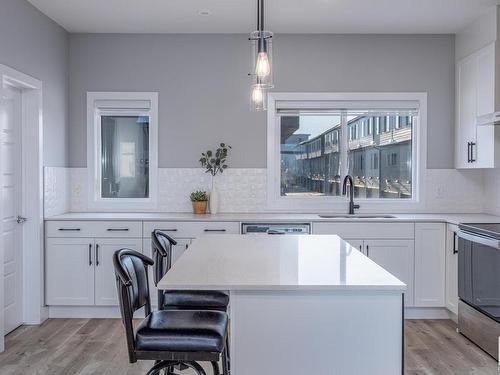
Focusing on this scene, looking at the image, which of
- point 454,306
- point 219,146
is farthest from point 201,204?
point 454,306

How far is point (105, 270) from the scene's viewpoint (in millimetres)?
4422

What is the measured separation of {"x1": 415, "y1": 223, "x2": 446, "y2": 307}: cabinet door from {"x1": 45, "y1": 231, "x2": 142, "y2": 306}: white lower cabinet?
8.90 feet

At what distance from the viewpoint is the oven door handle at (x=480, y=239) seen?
11.1 ft

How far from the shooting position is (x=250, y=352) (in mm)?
1969

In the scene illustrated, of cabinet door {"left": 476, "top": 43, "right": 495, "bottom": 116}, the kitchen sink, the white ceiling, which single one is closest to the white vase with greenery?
the kitchen sink

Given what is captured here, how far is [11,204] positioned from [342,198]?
10.6 feet

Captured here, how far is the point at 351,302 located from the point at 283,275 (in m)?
0.31

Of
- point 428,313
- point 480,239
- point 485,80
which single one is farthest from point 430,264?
point 485,80

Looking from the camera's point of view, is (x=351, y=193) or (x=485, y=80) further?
(x=351, y=193)

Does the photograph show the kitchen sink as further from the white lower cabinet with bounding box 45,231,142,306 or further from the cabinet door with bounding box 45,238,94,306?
the cabinet door with bounding box 45,238,94,306

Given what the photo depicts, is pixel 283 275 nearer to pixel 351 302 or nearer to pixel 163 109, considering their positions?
pixel 351 302

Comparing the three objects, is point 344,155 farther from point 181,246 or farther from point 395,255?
point 181,246

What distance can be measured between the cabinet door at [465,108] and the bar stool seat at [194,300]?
309 cm

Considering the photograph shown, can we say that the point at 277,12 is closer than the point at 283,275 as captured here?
No
